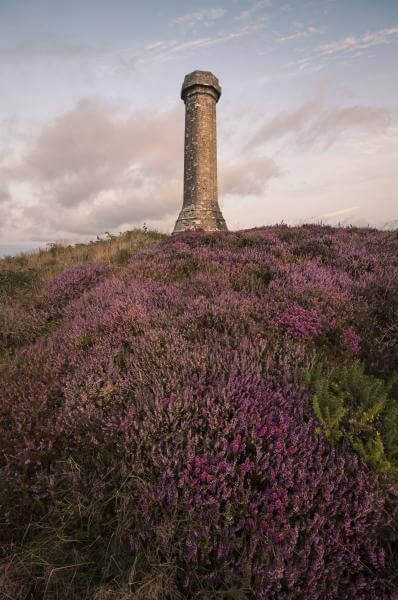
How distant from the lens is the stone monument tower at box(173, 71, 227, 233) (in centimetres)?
1572

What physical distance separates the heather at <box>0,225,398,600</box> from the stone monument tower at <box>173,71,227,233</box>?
515 inches

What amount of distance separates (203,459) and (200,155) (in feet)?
53.6

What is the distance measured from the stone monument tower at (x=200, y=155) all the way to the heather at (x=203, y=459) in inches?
515

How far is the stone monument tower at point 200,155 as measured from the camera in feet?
51.6

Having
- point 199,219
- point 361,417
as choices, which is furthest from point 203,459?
point 199,219

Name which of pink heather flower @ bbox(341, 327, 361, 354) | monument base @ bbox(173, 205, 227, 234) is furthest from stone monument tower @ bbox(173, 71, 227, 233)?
pink heather flower @ bbox(341, 327, 361, 354)

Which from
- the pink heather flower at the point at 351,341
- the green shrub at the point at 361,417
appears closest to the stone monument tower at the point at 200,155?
the pink heather flower at the point at 351,341

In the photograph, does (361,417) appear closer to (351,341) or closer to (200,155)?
(351,341)

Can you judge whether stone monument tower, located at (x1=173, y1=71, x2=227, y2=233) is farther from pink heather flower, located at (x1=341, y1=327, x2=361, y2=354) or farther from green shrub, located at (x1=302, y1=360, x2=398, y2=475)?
green shrub, located at (x1=302, y1=360, x2=398, y2=475)

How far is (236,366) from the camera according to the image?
252 cm

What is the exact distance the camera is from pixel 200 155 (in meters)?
15.9

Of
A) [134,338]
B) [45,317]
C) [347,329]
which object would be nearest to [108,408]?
[134,338]

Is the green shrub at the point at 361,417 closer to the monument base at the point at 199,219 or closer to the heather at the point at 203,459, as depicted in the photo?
the heather at the point at 203,459

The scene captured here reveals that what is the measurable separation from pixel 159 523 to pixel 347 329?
107 inches
